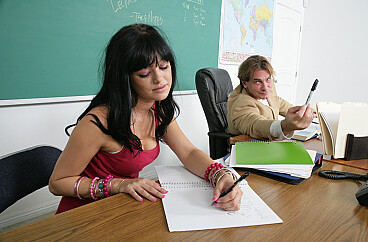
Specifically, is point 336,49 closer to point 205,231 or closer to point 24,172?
point 205,231

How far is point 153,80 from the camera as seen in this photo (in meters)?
0.88

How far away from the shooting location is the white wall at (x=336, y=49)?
161 inches

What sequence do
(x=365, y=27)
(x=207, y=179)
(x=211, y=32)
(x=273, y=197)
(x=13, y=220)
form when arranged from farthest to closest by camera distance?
(x=365, y=27) < (x=211, y=32) < (x=13, y=220) < (x=207, y=179) < (x=273, y=197)

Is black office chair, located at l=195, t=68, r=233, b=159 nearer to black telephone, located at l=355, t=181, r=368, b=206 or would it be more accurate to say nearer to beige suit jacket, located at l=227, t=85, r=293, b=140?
beige suit jacket, located at l=227, t=85, r=293, b=140

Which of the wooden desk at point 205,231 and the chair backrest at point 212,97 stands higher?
the chair backrest at point 212,97

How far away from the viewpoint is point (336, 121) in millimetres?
1163

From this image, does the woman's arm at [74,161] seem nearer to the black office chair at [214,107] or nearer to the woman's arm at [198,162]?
the woman's arm at [198,162]

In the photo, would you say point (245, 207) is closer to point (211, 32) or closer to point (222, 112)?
point (222, 112)

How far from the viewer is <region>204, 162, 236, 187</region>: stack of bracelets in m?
0.83

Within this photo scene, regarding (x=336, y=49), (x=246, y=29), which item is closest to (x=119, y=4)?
(x=246, y=29)

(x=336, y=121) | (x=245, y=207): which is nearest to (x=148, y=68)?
(x=245, y=207)

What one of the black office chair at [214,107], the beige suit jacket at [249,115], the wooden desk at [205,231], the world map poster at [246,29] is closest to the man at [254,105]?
the beige suit jacket at [249,115]

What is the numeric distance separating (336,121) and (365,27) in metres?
3.80

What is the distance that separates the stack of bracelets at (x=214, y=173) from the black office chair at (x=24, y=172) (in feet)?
1.78
